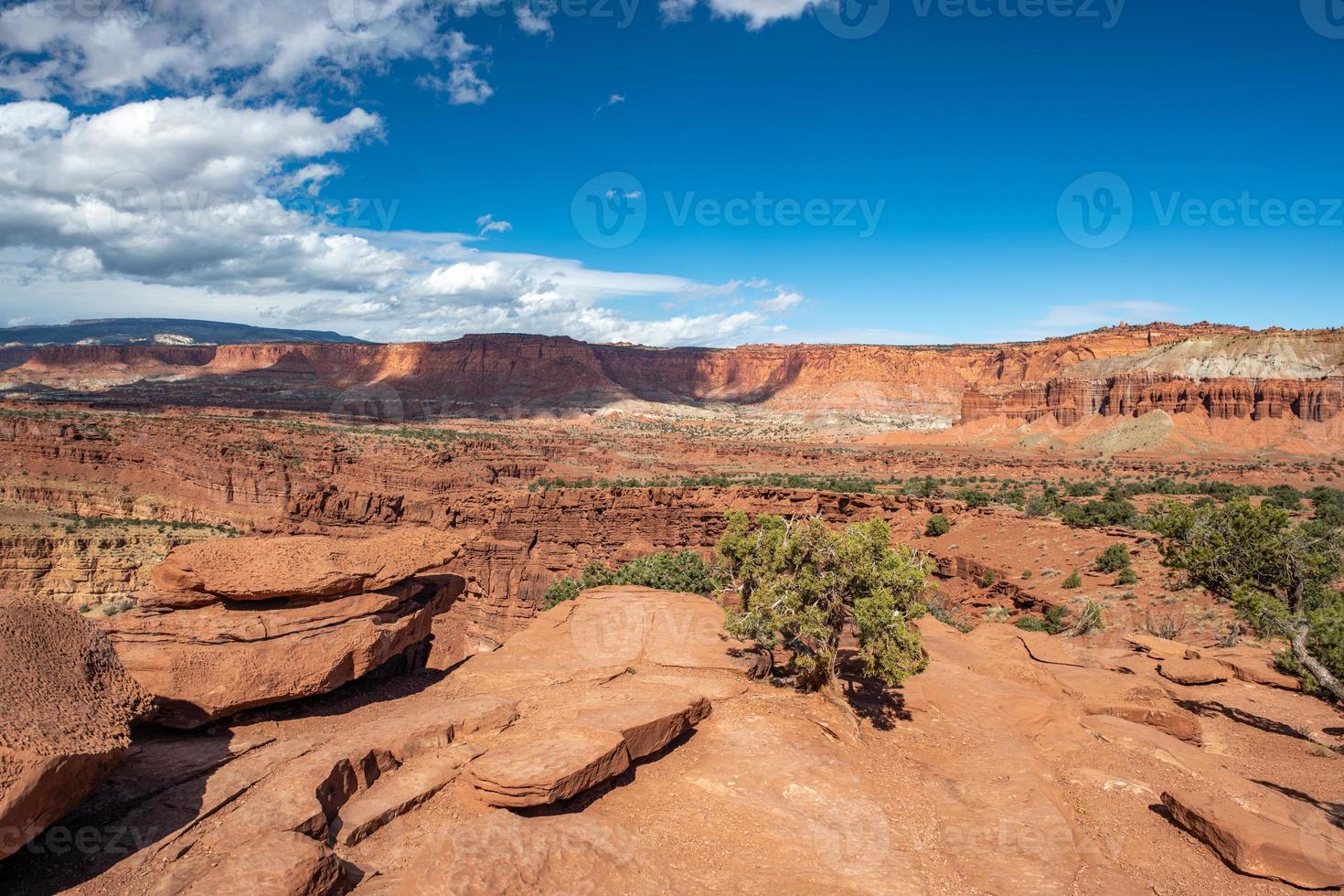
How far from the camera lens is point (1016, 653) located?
664 inches

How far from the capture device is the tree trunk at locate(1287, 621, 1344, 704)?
10086mm

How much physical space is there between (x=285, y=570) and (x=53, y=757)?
5670 millimetres

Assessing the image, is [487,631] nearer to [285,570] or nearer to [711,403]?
[285,570]

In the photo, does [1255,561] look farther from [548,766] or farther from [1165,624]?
[548,766]

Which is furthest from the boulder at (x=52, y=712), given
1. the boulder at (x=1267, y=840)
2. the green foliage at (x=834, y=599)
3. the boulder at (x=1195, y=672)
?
the boulder at (x=1195, y=672)

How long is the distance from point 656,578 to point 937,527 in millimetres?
16753

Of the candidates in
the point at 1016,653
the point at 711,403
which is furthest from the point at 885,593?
the point at 711,403

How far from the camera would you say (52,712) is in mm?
6270

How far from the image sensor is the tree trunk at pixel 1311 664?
1009 cm

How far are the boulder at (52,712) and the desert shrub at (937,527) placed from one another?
31510mm

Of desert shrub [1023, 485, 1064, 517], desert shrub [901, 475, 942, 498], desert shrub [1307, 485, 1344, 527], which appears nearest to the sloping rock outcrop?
desert shrub [1307, 485, 1344, 527]

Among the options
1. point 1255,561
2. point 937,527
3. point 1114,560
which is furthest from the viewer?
point 937,527

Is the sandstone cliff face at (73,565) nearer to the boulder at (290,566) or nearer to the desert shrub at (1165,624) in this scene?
the boulder at (290,566)

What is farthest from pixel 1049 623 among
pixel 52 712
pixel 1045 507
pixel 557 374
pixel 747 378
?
pixel 747 378
